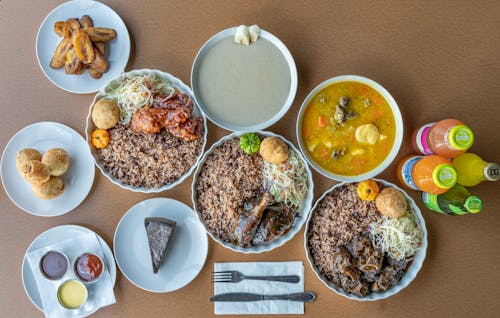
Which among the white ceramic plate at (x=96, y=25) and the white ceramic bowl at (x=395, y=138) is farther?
the white ceramic plate at (x=96, y=25)

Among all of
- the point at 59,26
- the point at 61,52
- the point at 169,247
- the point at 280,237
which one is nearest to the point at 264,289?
the point at 280,237

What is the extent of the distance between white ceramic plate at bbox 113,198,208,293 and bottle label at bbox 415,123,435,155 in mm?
1494

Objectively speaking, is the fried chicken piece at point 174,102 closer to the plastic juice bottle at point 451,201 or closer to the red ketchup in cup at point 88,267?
the red ketchup in cup at point 88,267

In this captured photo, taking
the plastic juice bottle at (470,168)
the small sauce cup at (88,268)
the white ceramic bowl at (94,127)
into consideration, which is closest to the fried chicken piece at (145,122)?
the white ceramic bowl at (94,127)

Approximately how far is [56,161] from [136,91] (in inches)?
26.8

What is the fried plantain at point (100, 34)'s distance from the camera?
244 cm

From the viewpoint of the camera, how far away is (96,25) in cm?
253

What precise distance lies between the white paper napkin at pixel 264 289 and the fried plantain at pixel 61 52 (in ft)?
5.58

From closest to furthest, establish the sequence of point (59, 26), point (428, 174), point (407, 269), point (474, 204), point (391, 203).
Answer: point (474, 204) → point (428, 174) → point (391, 203) → point (407, 269) → point (59, 26)

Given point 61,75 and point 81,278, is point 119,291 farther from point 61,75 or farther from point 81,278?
point 61,75

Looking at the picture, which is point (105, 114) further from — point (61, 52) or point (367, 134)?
point (367, 134)

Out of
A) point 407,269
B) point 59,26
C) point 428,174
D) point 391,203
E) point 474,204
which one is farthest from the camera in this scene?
point 59,26

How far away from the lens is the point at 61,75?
8.28 ft

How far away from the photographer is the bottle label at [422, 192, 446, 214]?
232cm
